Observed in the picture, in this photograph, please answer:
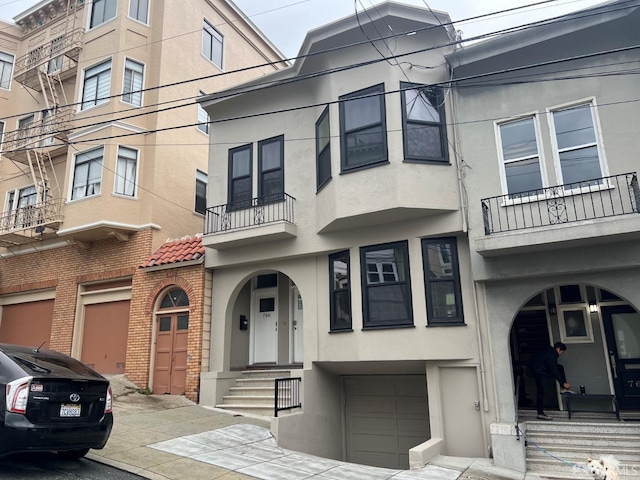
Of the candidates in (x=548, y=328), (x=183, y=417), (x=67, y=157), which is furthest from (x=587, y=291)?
(x=67, y=157)

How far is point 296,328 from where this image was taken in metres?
13.5

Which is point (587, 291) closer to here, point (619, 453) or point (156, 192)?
point (619, 453)

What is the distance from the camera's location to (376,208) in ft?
34.0

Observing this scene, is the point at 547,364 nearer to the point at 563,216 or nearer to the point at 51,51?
the point at 563,216

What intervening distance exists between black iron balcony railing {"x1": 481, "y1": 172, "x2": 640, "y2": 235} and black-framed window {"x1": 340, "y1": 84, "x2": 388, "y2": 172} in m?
2.59

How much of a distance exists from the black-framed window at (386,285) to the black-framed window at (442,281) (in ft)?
1.40

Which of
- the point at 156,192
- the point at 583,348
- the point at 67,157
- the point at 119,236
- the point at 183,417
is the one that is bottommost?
the point at 183,417

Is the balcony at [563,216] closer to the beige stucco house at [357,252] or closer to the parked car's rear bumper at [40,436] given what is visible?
the beige stucco house at [357,252]

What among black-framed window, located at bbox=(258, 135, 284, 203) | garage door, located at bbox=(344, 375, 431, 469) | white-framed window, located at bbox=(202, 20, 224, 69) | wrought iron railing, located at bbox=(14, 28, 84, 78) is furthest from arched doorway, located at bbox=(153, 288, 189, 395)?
white-framed window, located at bbox=(202, 20, 224, 69)

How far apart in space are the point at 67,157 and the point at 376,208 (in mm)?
11349

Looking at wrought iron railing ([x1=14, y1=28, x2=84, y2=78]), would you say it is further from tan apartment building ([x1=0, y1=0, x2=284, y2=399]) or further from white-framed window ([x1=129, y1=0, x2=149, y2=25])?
white-framed window ([x1=129, y1=0, x2=149, y2=25])

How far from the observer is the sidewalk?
23.8 feet

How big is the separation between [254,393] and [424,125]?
764cm

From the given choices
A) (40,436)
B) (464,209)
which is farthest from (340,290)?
(40,436)
